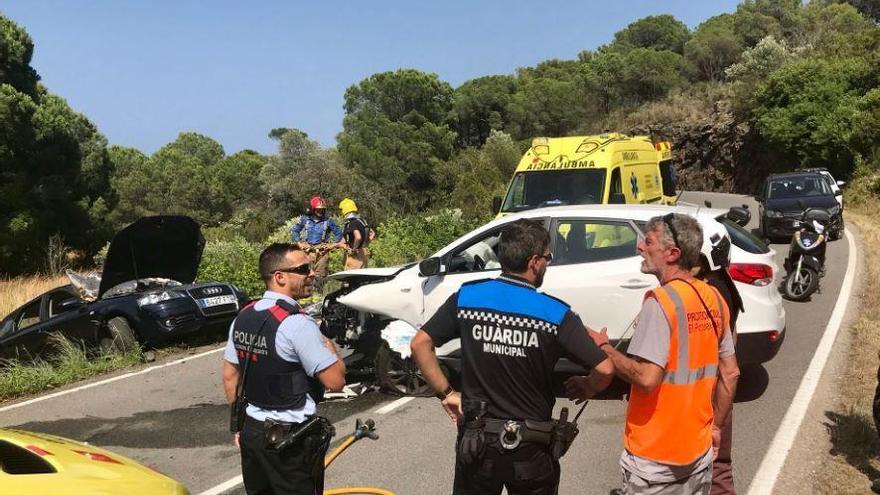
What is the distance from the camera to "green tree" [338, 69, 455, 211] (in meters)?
41.6

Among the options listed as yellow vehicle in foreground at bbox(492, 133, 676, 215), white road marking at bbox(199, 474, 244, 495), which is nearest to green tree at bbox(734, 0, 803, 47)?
yellow vehicle in foreground at bbox(492, 133, 676, 215)

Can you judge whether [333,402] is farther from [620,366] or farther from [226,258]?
[226,258]

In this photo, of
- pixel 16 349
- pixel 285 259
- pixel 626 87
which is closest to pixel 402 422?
pixel 285 259

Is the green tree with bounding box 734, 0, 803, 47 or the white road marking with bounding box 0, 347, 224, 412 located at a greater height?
the green tree with bounding box 734, 0, 803, 47

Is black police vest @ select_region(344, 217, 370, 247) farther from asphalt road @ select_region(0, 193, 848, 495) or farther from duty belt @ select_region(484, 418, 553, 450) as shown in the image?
duty belt @ select_region(484, 418, 553, 450)

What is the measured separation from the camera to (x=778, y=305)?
612 cm

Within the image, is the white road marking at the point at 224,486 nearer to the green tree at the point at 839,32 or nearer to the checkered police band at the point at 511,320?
the checkered police band at the point at 511,320

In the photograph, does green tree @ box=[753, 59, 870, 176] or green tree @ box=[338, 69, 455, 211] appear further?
green tree @ box=[338, 69, 455, 211]

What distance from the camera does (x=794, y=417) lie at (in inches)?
225

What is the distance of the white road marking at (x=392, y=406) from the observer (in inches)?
257

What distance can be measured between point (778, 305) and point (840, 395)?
977mm

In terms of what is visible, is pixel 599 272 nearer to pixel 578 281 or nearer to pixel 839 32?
pixel 578 281

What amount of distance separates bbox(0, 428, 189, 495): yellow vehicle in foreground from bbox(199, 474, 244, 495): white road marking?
1.30m

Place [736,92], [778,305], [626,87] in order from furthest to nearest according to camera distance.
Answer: [626,87]
[736,92]
[778,305]
